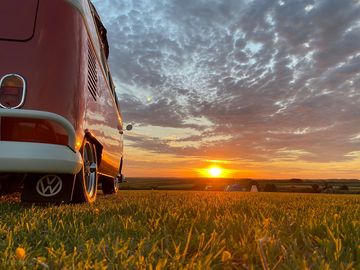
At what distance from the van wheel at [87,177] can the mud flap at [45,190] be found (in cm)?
30

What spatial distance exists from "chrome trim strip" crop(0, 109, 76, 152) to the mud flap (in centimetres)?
85

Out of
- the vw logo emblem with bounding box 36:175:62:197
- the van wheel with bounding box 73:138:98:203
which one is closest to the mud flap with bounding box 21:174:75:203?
the vw logo emblem with bounding box 36:175:62:197

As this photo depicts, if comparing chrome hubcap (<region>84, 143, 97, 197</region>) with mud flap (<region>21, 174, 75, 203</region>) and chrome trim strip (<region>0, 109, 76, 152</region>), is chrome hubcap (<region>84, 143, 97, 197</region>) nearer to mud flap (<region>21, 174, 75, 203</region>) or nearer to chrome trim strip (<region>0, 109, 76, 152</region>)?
mud flap (<region>21, 174, 75, 203</region>)

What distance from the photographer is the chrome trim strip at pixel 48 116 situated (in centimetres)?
397

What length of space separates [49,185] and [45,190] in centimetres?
8

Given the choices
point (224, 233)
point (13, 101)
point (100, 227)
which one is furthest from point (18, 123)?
point (224, 233)

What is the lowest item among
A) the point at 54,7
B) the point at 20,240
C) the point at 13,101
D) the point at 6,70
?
the point at 20,240

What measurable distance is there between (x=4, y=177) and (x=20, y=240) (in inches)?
105

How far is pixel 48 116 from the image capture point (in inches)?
161

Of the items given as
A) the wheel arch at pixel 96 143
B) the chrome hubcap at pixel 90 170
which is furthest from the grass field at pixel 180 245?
the chrome hubcap at pixel 90 170

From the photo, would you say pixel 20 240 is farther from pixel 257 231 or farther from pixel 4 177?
pixel 4 177

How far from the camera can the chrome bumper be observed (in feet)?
13.1

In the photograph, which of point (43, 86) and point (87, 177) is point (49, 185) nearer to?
point (87, 177)

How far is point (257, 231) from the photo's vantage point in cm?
256
